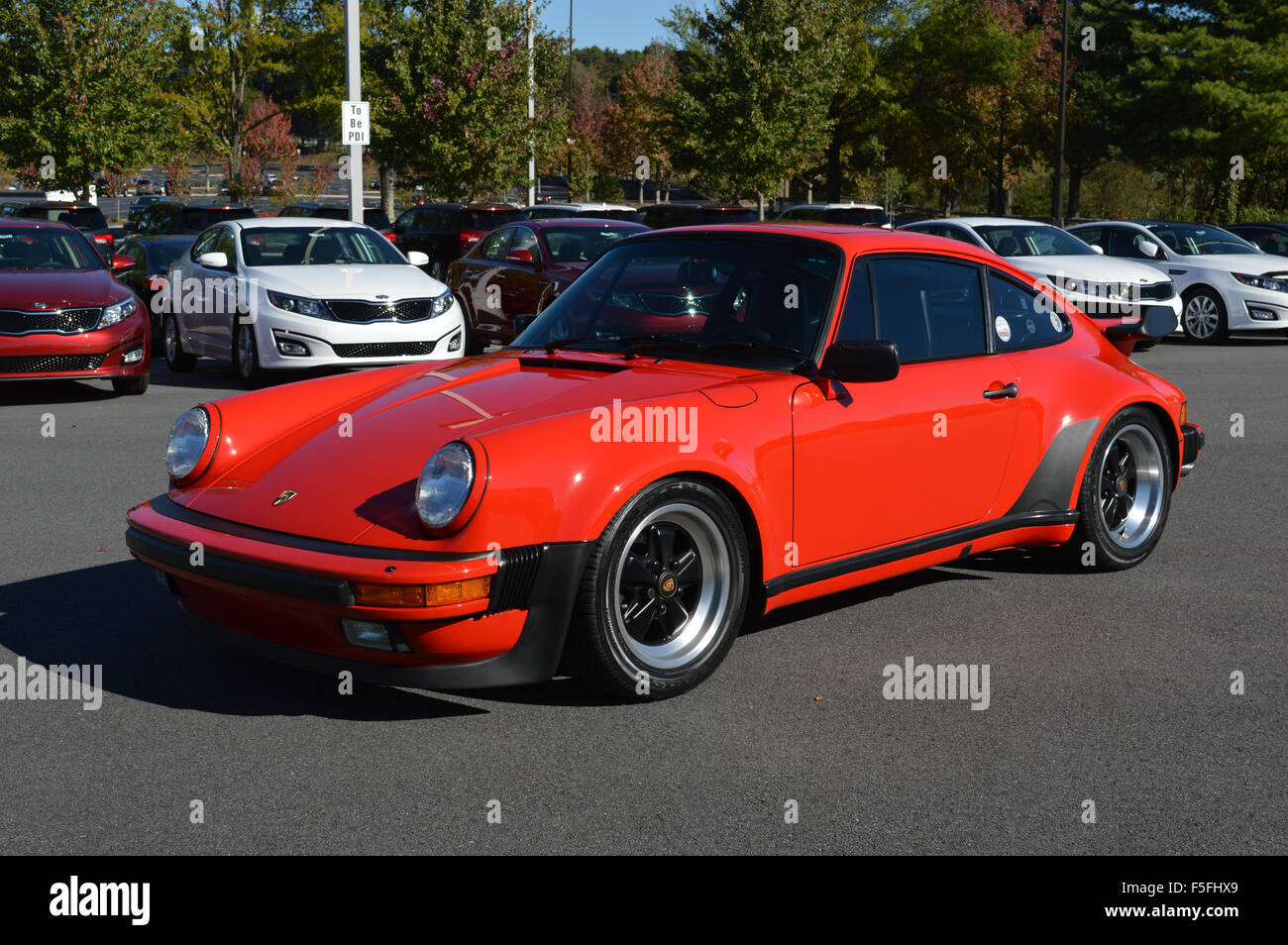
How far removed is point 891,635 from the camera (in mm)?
5312

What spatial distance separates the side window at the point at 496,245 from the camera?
53.3 ft

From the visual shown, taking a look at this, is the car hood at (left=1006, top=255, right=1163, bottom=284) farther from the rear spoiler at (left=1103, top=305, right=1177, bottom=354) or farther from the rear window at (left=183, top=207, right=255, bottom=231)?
the rear window at (left=183, top=207, right=255, bottom=231)

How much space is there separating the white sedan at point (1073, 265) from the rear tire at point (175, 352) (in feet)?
27.8

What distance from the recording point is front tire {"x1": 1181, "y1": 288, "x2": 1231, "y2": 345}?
1891cm

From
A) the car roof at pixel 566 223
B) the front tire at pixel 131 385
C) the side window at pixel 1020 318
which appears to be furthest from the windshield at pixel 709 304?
the car roof at pixel 566 223

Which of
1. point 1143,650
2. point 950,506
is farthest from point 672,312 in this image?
point 1143,650

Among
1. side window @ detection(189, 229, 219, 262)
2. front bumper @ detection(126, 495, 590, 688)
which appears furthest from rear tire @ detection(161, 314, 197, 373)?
front bumper @ detection(126, 495, 590, 688)

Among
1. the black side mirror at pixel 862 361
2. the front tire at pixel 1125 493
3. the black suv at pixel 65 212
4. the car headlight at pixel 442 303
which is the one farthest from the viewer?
the black suv at pixel 65 212

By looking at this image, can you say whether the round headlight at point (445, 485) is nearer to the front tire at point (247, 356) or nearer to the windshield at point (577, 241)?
the front tire at point (247, 356)

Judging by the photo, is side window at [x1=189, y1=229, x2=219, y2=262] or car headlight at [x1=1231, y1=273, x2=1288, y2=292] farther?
car headlight at [x1=1231, y1=273, x2=1288, y2=292]

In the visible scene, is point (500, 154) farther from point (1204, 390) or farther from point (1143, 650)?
point (1143, 650)

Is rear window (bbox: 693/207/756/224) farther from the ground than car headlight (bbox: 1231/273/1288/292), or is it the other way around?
rear window (bbox: 693/207/756/224)
